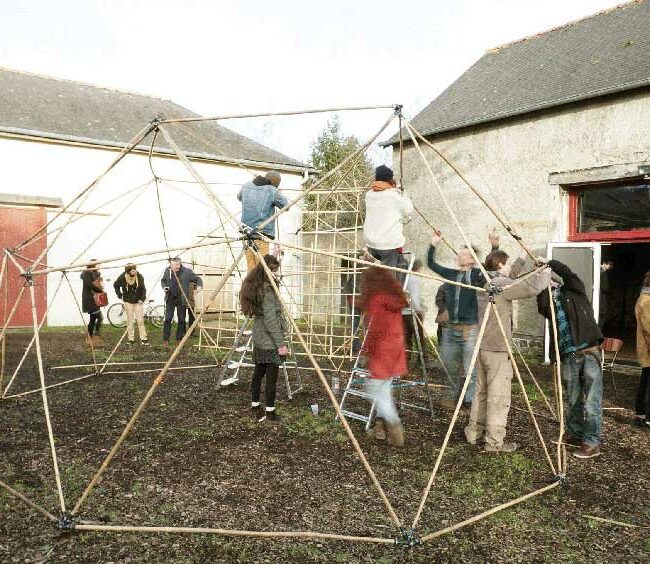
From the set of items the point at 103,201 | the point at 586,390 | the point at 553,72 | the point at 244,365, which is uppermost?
the point at 553,72

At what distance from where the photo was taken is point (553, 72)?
10945mm

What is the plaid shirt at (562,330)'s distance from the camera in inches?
200

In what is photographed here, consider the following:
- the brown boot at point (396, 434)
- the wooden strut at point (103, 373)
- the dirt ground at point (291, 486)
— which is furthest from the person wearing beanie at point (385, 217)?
the wooden strut at point (103, 373)

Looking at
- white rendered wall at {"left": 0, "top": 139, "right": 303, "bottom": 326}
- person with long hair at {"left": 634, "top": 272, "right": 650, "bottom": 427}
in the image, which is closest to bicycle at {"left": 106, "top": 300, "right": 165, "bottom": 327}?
white rendered wall at {"left": 0, "top": 139, "right": 303, "bottom": 326}

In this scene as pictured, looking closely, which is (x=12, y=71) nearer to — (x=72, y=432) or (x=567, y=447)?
(x=72, y=432)

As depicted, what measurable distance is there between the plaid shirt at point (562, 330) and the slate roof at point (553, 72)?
16.8ft

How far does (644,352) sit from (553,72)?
678 centimetres

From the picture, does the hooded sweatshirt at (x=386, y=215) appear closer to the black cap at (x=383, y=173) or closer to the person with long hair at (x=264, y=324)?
the black cap at (x=383, y=173)

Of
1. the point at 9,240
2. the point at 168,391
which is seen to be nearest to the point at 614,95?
the point at 168,391

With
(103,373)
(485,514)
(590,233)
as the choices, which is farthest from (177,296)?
(485,514)

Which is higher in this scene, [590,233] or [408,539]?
[590,233]

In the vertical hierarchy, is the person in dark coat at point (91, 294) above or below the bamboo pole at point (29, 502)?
above

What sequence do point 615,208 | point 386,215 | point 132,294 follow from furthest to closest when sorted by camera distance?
point 132,294 < point 615,208 < point 386,215

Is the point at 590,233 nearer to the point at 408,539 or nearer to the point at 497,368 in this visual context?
the point at 497,368
